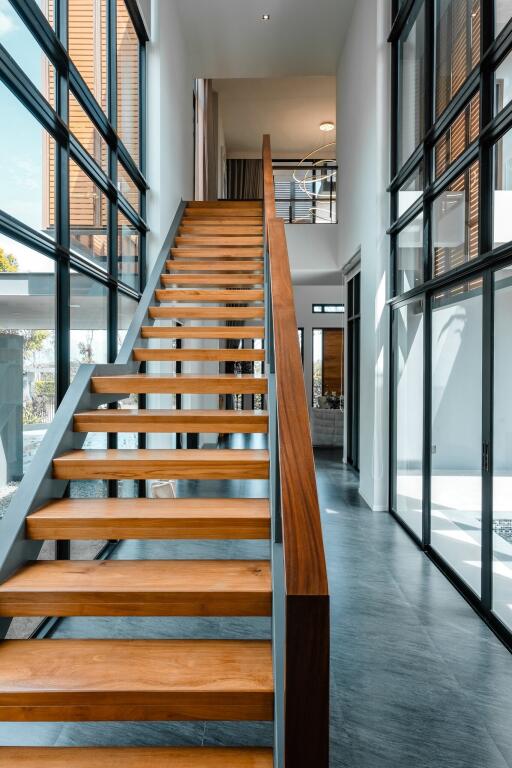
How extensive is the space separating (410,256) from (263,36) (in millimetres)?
4575

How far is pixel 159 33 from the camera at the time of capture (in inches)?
224

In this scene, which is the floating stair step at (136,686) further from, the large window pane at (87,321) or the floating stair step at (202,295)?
the floating stair step at (202,295)

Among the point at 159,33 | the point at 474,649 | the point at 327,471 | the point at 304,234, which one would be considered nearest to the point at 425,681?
the point at 474,649

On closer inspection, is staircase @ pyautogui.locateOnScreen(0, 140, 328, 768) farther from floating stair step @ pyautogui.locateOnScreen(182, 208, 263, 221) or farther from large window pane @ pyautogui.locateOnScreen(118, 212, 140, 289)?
floating stair step @ pyautogui.locateOnScreen(182, 208, 263, 221)

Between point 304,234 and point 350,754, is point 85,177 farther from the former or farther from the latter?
point 304,234

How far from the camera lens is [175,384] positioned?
10.3ft

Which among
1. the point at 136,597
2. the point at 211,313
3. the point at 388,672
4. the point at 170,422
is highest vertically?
the point at 211,313

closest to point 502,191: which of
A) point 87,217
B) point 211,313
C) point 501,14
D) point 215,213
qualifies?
point 501,14

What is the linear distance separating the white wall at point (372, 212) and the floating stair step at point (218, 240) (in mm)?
1254

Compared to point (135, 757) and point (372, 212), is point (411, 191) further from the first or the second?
point (135, 757)

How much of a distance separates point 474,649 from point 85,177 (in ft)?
12.2

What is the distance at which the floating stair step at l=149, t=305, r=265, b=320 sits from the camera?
4.16 meters

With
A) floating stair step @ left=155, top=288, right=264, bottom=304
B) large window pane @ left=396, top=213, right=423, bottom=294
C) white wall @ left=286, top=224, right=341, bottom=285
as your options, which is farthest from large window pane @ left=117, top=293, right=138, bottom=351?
white wall @ left=286, top=224, right=341, bottom=285

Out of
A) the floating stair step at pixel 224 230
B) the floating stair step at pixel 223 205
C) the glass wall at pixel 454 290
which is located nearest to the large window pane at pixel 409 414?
the glass wall at pixel 454 290
